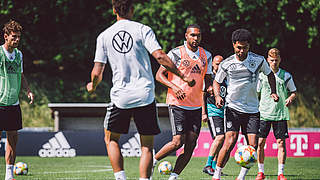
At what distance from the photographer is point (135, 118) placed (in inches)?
219

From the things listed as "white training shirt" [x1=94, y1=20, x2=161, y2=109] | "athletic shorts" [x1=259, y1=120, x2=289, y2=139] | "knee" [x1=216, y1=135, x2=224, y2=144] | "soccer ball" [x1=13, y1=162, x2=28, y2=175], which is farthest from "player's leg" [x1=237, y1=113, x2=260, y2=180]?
"soccer ball" [x1=13, y1=162, x2=28, y2=175]

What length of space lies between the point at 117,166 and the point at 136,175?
13.3 feet

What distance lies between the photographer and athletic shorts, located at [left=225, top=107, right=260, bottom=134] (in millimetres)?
7719

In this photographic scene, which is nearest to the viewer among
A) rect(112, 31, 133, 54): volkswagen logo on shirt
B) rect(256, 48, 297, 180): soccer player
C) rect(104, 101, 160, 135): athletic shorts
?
rect(112, 31, 133, 54): volkswagen logo on shirt

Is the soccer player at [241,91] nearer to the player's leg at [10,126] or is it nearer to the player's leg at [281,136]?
the player's leg at [281,136]

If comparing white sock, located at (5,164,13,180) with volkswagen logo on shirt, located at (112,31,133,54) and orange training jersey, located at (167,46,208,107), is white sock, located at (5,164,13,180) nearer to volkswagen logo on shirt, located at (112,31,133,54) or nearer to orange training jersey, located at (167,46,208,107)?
orange training jersey, located at (167,46,208,107)

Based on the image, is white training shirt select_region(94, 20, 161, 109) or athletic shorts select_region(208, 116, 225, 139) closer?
white training shirt select_region(94, 20, 161, 109)

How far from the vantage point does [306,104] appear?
71.7 feet

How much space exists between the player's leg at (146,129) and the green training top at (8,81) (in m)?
2.85

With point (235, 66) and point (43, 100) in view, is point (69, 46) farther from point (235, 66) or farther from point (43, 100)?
point (235, 66)

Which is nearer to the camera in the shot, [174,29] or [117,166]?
[117,166]

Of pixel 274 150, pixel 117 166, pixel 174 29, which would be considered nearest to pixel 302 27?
pixel 174 29

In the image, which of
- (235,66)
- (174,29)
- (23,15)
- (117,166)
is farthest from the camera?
(23,15)

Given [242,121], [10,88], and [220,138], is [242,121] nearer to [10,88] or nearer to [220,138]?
[220,138]
